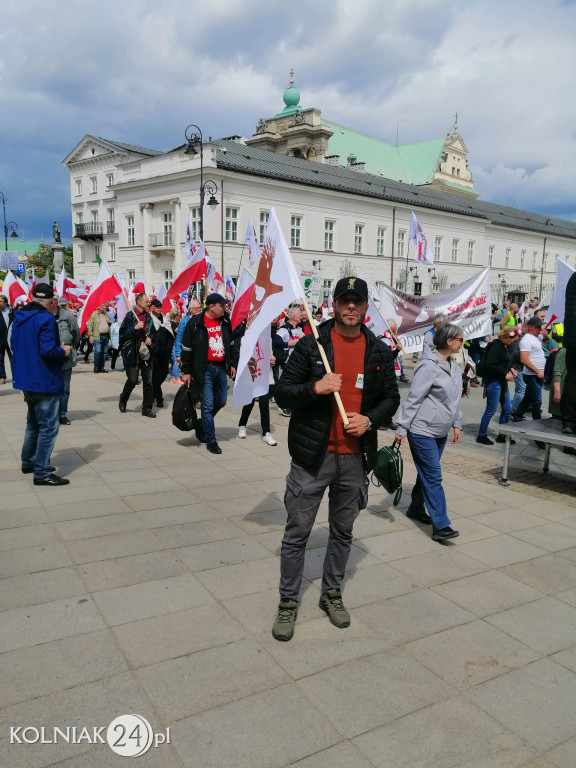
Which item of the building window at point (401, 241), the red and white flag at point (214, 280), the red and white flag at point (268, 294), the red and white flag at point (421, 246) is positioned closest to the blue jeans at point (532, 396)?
the red and white flag at point (268, 294)

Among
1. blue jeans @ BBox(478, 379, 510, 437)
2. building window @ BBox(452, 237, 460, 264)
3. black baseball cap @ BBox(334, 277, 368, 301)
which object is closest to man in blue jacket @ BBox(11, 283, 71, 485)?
black baseball cap @ BBox(334, 277, 368, 301)

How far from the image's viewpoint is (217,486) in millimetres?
6344

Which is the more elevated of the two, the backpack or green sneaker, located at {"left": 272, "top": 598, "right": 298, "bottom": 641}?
the backpack

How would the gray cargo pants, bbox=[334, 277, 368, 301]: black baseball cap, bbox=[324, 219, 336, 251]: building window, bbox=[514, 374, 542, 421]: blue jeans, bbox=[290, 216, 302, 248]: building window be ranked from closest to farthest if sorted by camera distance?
1. bbox=[334, 277, 368, 301]: black baseball cap
2. the gray cargo pants
3. bbox=[514, 374, 542, 421]: blue jeans
4. bbox=[290, 216, 302, 248]: building window
5. bbox=[324, 219, 336, 251]: building window

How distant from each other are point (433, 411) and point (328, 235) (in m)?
45.8

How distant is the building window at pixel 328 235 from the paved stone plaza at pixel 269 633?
44.4 meters

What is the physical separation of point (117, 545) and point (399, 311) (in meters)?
6.93

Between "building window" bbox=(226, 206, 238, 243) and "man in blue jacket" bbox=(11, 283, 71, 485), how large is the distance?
124 feet

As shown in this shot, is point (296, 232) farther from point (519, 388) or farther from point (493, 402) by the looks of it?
point (493, 402)

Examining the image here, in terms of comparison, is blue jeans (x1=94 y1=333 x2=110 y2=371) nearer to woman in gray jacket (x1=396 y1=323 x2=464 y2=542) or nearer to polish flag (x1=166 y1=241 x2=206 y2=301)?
polish flag (x1=166 y1=241 x2=206 y2=301)

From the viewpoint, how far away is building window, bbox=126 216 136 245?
164 ft

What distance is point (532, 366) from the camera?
9.00m

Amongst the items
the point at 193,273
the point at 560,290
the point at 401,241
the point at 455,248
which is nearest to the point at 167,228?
the point at 401,241

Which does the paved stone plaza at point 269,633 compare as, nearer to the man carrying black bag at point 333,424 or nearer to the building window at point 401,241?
the man carrying black bag at point 333,424
